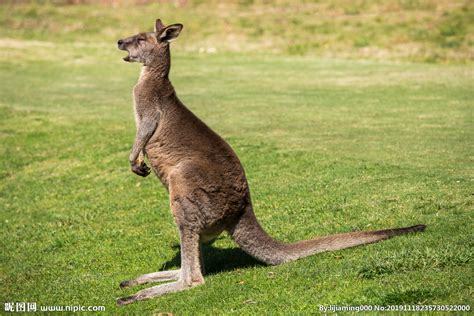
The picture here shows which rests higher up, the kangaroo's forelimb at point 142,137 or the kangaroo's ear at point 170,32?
the kangaroo's ear at point 170,32

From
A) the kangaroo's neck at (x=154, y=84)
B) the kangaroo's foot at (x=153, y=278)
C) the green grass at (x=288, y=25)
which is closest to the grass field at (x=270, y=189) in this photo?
the kangaroo's foot at (x=153, y=278)

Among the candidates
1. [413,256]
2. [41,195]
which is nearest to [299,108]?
[41,195]

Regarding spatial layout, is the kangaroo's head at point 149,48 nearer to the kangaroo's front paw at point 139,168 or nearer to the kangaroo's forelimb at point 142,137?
the kangaroo's forelimb at point 142,137

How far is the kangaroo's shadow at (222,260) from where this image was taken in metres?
8.59

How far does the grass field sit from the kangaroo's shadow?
27 mm

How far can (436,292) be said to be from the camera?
659 centimetres

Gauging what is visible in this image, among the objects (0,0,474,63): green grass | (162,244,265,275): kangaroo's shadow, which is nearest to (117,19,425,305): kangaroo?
(162,244,265,275): kangaroo's shadow

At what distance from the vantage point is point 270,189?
11.7 meters

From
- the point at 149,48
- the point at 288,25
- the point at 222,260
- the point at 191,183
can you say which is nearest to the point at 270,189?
the point at 222,260

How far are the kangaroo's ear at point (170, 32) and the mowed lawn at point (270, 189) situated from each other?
8.32ft

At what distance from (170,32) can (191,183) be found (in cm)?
178

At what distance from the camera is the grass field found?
738 centimetres

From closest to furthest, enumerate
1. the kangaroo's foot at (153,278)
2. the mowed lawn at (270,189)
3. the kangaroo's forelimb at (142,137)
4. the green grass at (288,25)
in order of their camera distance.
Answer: the mowed lawn at (270,189) → the kangaroo's foot at (153,278) → the kangaroo's forelimb at (142,137) → the green grass at (288,25)

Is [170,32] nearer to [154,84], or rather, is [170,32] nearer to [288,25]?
[154,84]
